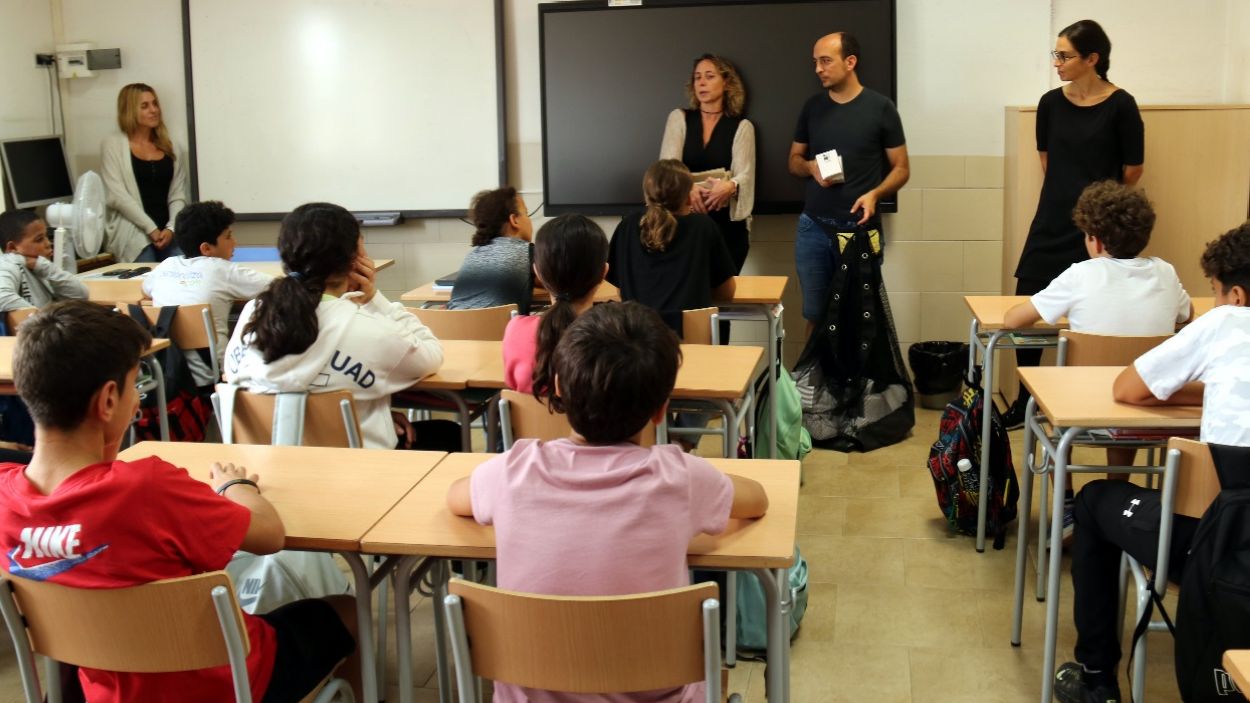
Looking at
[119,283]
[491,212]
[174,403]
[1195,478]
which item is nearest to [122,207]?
[119,283]

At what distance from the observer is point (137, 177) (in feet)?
20.9

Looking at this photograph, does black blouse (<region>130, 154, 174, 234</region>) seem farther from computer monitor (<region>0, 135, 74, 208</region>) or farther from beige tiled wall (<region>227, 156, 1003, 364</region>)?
beige tiled wall (<region>227, 156, 1003, 364</region>)

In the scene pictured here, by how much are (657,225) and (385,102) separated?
2.63m

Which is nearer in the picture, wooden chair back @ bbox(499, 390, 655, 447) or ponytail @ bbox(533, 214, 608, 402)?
wooden chair back @ bbox(499, 390, 655, 447)

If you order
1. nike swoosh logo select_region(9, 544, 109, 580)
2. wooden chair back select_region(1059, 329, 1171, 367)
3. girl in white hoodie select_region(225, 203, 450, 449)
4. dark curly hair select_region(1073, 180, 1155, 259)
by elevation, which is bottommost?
nike swoosh logo select_region(9, 544, 109, 580)

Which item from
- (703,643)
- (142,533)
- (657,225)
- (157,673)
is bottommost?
(157,673)

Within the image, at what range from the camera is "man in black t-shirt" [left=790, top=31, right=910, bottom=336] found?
5.28 m

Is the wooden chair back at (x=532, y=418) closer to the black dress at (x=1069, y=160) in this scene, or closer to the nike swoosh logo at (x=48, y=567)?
the nike swoosh logo at (x=48, y=567)

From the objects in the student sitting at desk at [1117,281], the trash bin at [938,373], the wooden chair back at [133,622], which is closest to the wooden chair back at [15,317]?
the wooden chair back at [133,622]

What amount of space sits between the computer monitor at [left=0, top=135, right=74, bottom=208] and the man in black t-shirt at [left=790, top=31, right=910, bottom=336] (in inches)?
152

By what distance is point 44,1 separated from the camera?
256 inches

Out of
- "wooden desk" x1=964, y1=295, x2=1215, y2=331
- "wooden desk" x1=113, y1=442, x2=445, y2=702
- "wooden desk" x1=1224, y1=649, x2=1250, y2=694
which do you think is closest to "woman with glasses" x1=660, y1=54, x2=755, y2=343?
"wooden desk" x1=964, y1=295, x2=1215, y2=331

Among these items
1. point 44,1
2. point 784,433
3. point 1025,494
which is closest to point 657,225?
point 784,433

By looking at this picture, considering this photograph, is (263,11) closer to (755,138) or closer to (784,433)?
(755,138)
